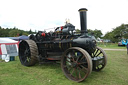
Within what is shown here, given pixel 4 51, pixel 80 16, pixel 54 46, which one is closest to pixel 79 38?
pixel 80 16

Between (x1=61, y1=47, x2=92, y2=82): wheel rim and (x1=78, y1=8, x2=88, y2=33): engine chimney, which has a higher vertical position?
(x1=78, y1=8, x2=88, y2=33): engine chimney

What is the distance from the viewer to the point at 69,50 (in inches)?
147

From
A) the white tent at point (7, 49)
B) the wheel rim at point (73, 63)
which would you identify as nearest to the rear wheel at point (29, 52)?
the wheel rim at point (73, 63)

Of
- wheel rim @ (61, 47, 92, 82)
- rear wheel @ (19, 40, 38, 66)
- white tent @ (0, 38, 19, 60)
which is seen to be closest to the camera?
wheel rim @ (61, 47, 92, 82)

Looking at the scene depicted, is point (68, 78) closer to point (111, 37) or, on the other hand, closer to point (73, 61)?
point (73, 61)

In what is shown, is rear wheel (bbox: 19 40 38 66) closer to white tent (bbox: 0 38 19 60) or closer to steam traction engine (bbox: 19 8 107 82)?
steam traction engine (bbox: 19 8 107 82)

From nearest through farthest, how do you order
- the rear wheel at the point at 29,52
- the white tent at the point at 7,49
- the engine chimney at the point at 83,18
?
the engine chimney at the point at 83,18 < the rear wheel at the point at 29,52 < the white tent at the point at 7,49

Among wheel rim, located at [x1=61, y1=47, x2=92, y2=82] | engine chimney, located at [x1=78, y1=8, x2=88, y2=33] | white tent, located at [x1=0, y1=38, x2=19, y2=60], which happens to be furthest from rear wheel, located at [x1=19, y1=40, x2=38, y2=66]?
engine chimney, located at [x1=78, y1=8, x2=88, y2=33]

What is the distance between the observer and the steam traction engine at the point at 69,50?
359cm

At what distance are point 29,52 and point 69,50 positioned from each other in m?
2.49

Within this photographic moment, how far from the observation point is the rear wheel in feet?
16.5

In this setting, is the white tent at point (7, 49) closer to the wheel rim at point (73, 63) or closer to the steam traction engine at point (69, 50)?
the steam traction engine at point (69, 50)

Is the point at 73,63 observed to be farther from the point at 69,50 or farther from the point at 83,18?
the point at 83,18

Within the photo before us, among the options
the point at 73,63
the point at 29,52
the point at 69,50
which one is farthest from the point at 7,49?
the point at 73,63
